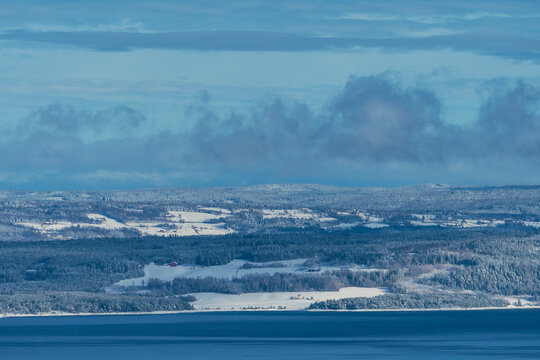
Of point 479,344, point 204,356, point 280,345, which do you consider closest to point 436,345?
point 479,344

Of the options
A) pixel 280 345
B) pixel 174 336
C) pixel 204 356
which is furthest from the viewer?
pixel 174 336

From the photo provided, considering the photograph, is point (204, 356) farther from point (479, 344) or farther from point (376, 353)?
point (479, 344)

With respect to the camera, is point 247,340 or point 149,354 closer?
point 149,354

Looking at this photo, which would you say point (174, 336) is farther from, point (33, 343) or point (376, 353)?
point (376, 353)

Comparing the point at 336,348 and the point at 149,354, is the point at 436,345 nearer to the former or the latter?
the point at 336,348

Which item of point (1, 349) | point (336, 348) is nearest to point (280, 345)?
point (336, 348)

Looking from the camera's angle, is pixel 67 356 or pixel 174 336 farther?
pixel 174 336

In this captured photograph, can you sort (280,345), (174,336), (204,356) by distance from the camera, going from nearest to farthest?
(204,356) < (280,345) < (174,336)

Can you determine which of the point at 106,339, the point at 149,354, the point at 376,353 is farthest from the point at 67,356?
the point at 376,353
